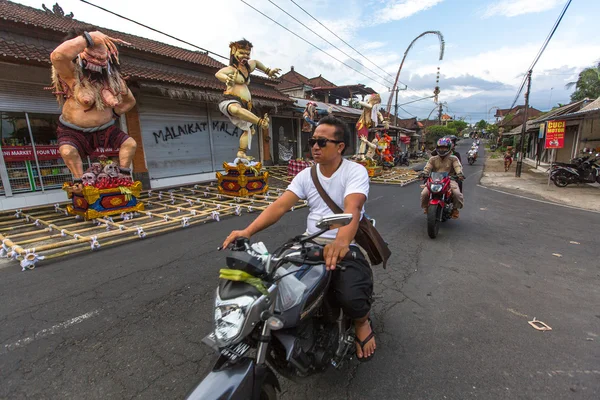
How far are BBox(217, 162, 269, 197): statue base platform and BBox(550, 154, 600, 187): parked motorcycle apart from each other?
428 inches

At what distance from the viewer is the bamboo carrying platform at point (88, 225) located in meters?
4.08

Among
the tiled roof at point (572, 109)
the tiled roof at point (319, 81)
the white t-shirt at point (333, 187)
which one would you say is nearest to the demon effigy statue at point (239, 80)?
the white t-shirt at point (333, 187)

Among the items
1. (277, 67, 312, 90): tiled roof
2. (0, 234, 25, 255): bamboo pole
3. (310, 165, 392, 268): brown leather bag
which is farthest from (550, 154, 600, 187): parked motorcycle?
(277, 67, 312, 90): tiled roof

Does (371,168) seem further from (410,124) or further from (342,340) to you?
(410,124)

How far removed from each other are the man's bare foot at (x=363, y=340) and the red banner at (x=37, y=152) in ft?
21.4

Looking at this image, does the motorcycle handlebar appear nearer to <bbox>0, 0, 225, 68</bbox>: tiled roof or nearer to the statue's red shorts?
the statue's red shorts

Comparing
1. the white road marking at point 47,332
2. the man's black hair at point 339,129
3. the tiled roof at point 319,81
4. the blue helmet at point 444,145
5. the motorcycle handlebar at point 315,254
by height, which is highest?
the tiled roof at point 319,81

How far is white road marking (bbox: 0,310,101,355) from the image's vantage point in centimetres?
234

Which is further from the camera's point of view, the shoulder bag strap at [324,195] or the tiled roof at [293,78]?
the tiled roof at [293,78]

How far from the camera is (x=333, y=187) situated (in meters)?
2.18

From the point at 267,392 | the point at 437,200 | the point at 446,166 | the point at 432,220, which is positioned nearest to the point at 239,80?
the point at 446,166

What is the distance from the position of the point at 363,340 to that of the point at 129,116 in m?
9.56

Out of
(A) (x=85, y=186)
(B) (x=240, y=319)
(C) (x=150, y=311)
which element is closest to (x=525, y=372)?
(B) (x=240, y=319)

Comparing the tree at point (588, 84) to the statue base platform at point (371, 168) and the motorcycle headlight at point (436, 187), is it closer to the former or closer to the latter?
the statue base platform at point (371, 168)
